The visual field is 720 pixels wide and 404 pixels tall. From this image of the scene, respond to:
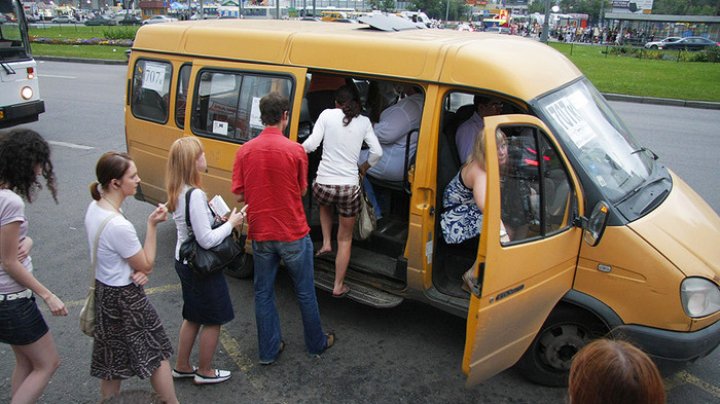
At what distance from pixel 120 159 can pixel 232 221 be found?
2.72 feet

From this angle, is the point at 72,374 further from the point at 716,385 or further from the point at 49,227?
the point at 716,385

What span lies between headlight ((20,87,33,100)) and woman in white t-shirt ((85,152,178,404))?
26.3 feet

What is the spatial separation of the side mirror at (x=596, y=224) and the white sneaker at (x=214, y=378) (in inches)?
101

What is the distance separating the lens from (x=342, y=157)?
4.42m

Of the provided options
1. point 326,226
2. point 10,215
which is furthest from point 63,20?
point 10,215

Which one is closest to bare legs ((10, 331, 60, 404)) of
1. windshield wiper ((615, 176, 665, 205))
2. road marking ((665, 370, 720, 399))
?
windshield wiper ((615, 176, 665, 205))

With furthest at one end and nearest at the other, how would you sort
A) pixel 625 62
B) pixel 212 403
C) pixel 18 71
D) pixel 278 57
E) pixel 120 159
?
pixel 625 62, pixel 18 71, pixel 278 57, pixel 212 403, pixel 120 159

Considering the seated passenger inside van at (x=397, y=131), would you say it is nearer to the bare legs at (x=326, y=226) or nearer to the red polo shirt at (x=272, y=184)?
the bare legs at (x=326, y=226)

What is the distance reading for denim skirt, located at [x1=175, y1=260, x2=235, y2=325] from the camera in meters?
3.56

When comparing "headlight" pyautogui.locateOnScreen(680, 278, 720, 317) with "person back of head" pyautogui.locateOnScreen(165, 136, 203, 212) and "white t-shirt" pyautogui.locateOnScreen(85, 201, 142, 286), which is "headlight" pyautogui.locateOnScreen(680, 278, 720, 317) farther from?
"white t-shirt" pyautogui.locateOnScreen(85, 201, 142, 286)

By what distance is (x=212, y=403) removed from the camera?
373cm

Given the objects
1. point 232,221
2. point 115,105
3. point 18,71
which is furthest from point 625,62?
point 232,221

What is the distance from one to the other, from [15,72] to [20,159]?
7.90 meters

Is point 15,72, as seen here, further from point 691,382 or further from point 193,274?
point 691,382
